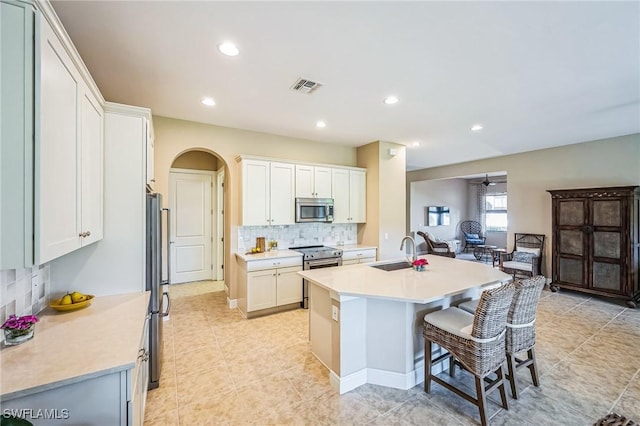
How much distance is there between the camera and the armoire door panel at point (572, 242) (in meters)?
4.77

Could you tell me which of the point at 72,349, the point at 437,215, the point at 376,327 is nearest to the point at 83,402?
the point at 72,349

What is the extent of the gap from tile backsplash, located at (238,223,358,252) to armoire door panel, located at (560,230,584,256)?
3.75 metres

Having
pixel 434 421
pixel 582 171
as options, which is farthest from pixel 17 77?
pixel 582 171

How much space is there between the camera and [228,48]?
2.22m

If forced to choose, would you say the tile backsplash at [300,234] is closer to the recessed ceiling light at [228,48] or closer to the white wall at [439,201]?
the recessed ceiling light at [228,48]

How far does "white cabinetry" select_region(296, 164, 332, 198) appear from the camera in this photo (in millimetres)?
4562

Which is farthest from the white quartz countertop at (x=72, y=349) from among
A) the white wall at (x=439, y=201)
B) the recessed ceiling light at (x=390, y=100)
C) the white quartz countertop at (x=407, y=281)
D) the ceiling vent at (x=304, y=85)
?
the white wall at (x=439, y=201)

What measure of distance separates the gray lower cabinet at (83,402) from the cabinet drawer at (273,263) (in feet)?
8.19

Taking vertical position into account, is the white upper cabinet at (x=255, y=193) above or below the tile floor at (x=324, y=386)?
above

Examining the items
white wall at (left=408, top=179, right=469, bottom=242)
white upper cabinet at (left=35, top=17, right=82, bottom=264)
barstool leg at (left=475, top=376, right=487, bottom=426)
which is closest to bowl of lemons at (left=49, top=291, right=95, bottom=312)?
white upper cabinet at (left=35, top=17, right=82, bottom=264)

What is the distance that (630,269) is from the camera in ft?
14.0

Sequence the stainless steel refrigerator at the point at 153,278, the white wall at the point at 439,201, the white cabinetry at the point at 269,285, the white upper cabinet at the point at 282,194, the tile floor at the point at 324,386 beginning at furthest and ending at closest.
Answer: the white wall at the point at 439,201, the white upper cabinet at the point at 282,194, the white cabinetry at the point at 269,285, the stainless steel refrigerator at the point at 153,278, the tile floor at the point at 324,386

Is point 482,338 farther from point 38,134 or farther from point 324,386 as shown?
point 38,134

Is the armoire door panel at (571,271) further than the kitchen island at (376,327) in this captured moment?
Yes
